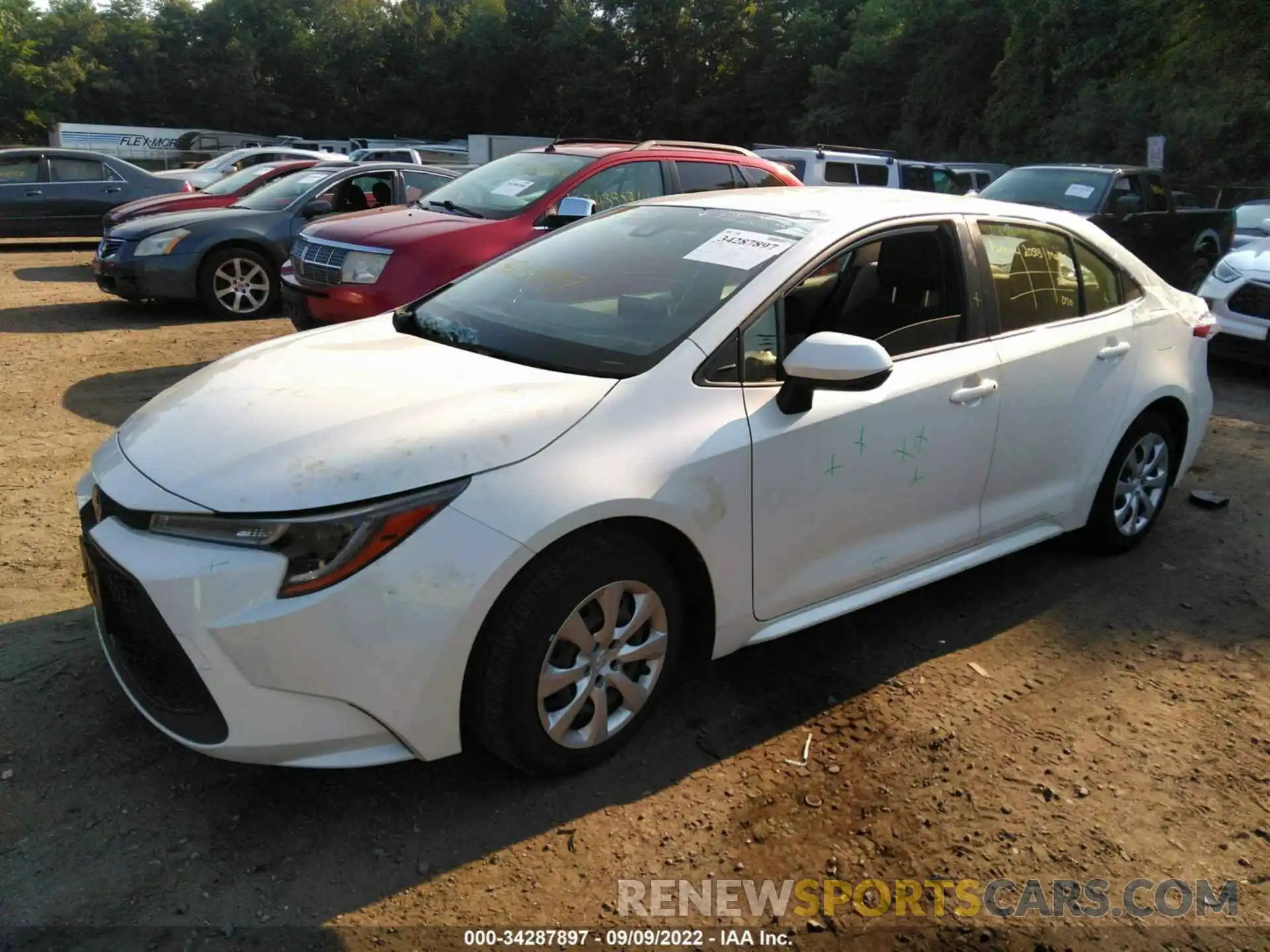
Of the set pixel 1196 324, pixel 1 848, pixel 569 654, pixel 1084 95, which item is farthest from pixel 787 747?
pixel 1084 95

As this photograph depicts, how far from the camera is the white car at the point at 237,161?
16719 mm

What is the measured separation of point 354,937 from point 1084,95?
30.8m

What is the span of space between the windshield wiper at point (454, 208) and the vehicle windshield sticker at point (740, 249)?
3.99 meters

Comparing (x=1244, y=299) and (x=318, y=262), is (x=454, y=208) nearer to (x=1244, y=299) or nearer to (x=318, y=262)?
(x=318, y=262)

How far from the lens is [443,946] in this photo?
7.64ft

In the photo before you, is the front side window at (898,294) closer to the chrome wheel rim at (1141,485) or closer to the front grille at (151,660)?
the chrome wheel rim at (1141,485)

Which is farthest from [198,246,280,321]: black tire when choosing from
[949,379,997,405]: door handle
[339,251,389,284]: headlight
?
[949,379,997,405]: door handle

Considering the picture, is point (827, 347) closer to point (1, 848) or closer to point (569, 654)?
point (569, 654)

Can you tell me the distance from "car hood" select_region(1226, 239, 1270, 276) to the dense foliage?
624 inches

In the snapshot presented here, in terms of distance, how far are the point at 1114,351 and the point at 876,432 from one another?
5.01 ft

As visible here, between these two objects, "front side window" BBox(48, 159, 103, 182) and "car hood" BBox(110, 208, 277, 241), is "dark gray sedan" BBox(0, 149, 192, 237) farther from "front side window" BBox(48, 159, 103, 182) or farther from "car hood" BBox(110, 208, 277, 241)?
"car hood" BBox(110, 208, 277, 241)

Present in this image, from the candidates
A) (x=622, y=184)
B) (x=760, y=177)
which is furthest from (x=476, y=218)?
(x=760, y=177)

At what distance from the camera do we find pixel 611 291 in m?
3.42

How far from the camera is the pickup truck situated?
420 inches
